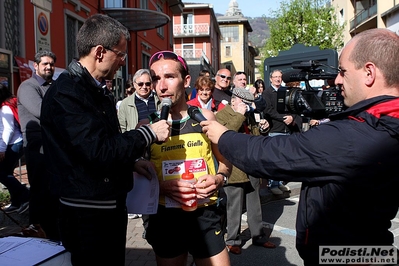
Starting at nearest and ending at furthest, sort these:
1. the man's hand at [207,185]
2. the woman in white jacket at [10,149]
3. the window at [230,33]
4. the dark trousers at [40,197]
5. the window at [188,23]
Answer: the man's hand at [207,185] → the dark trousers at [40,197] → the woman in white jacket at [10,149] → the window at [188,23] → the window at [230,33]

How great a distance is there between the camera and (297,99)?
258 cm

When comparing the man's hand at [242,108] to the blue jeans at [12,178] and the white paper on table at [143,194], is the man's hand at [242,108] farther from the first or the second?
the blue jeans at [12,178]

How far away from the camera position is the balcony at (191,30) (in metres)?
41.9

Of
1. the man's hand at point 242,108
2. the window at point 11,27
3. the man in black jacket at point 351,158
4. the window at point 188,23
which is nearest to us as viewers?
the man in black jacket at point 351,158

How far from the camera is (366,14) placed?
1185 inches

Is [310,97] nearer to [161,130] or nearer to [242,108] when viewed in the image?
[242,108]

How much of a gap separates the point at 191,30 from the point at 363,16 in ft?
59.0

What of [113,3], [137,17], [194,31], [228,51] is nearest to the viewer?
[137,17]

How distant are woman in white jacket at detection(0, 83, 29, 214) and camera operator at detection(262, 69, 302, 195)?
12.3ft

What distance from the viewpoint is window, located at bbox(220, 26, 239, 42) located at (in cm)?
6456

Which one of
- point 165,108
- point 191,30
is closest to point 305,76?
point 165,108

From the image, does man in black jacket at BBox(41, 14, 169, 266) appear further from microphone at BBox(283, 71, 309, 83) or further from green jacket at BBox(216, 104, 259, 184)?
green jacket at BBox(216, 104, 259, 184)

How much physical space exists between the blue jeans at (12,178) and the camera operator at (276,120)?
3.76 meters

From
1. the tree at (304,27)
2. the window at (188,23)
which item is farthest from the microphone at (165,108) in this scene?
the window at (188,23)
